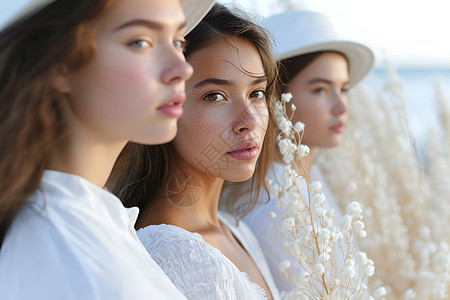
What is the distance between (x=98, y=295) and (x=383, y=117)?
1.58 m

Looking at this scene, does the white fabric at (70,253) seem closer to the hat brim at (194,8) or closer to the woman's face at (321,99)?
the hat brim at (194,8)

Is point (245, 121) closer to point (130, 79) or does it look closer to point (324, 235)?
point (324, 235)

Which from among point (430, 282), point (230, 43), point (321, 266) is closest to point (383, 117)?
point (430, 282)

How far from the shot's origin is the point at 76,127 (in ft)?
2.50

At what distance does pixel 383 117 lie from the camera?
6.77ft

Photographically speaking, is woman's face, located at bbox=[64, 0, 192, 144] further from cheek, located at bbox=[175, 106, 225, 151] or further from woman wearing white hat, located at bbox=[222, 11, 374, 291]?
woman wearing white hat, located at bbox=[222, 11, 374, 291]

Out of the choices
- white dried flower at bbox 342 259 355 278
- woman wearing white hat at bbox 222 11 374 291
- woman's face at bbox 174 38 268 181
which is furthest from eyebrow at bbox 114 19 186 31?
woman wearing white hat at bbox 222 11 374 291

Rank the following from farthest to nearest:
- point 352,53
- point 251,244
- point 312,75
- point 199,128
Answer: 1. point 352,53
2. point 312,75
3. point 251,244
4. point 199,128

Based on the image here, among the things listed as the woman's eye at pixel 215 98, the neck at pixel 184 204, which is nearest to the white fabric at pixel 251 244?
the neck at pixel 184 204

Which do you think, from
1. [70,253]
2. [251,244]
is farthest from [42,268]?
[251,244]

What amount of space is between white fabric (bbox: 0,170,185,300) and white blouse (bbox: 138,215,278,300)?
26 cm

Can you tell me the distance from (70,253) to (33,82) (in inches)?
8.1

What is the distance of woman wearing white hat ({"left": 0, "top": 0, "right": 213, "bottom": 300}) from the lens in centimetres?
69

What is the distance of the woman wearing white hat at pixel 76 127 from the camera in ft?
2.25
